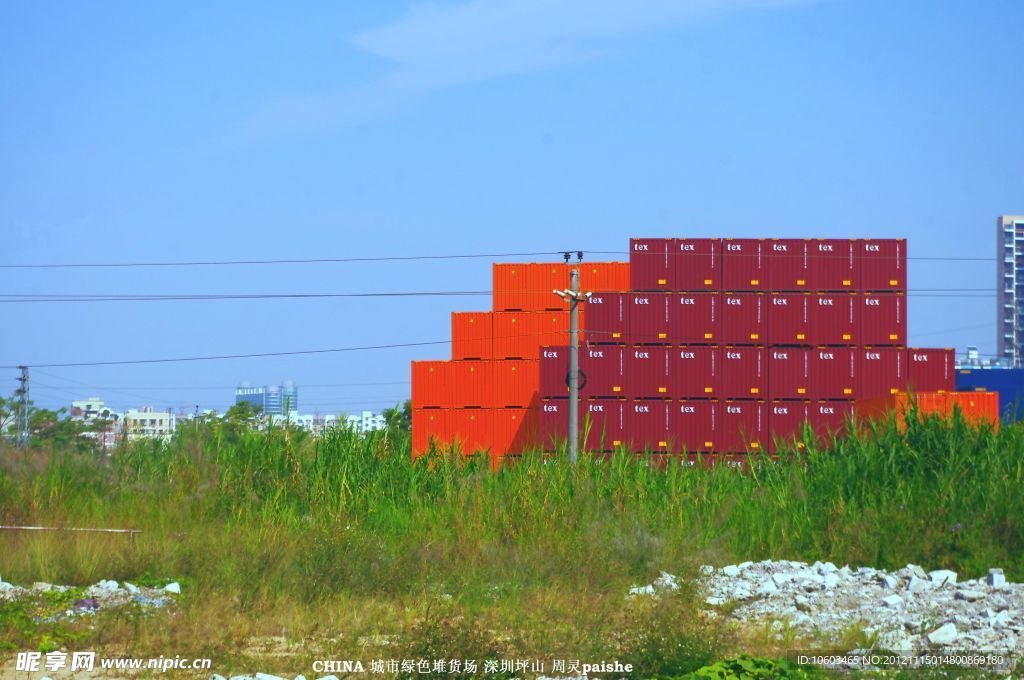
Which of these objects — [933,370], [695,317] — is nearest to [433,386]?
[695,317]

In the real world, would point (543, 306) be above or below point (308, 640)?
above

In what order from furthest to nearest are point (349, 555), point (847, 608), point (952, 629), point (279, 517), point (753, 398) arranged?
point (753, 398), point (279, 517), point (349, 555), point (847, 608), point (952, 629)

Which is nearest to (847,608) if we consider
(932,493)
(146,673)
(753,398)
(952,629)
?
(952,629)

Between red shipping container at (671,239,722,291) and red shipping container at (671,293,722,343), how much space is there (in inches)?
20.5

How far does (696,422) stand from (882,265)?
7360mm

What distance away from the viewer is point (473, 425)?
32.2 metres

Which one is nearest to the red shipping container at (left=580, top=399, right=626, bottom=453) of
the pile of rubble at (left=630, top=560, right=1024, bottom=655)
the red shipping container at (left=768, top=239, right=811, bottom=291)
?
the red shipping container at (left=768, top=239, right=811, bottom=291)

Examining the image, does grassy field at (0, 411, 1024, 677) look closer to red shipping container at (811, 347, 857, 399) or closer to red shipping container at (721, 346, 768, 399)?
red shipping container at (721, 346, 768, 399)

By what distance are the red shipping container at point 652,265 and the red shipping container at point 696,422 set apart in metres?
3.66

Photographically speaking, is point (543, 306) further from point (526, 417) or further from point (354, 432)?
point (354, 432)

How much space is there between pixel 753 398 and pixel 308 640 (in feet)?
75.3

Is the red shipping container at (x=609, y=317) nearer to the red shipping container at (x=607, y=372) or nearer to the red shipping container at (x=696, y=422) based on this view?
the red shipping container at (x=607, y=372)

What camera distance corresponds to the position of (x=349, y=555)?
9594 mm

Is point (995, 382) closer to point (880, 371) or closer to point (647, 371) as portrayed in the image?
point (880, 371)
